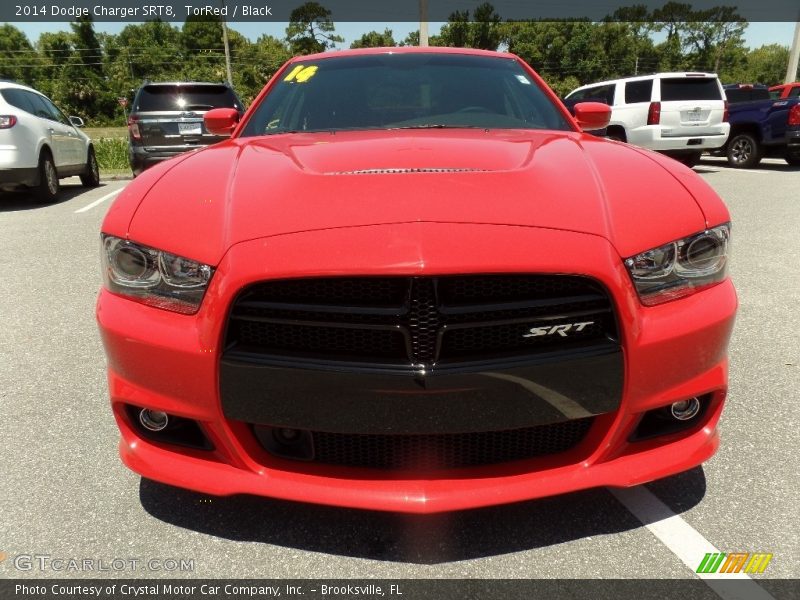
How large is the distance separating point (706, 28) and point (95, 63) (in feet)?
231

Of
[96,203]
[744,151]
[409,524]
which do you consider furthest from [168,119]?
[744,151]

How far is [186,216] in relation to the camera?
174 cm

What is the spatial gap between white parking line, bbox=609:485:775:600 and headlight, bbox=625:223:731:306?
0.74 m

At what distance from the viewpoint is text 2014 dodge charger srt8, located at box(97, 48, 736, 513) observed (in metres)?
1.53

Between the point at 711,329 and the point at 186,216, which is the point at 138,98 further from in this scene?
the point at 711,329

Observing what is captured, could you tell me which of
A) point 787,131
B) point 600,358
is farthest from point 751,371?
Answer: point 787,131

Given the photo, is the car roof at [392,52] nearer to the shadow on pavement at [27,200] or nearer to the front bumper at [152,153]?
the front bumper at [152,153]

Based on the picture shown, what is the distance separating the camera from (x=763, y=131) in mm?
11523

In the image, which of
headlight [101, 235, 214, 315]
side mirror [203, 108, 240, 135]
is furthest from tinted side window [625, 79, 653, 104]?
headlight [101, 235, 214, 315]

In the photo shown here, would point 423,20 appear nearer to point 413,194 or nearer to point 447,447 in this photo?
point 413,194

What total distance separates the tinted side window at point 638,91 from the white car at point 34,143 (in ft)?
33.1

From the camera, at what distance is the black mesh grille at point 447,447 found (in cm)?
170

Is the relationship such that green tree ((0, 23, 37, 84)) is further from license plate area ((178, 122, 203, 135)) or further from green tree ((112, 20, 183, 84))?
license plate area ((178, 122, 203, 135))

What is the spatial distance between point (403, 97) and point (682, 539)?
220 cm
